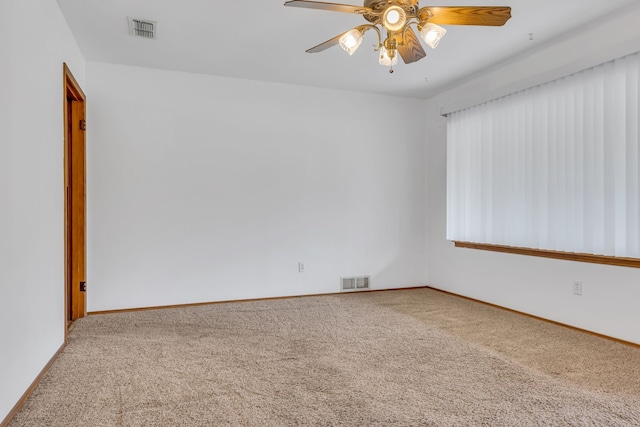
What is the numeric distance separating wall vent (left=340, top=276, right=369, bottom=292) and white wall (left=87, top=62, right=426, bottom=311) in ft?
0.30

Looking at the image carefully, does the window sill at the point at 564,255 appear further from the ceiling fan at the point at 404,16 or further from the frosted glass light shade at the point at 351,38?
the frosted glass light shade at the point at 351,38

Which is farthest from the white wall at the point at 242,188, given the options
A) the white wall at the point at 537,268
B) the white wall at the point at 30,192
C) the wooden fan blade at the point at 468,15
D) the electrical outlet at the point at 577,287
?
the wooden fan blade at the point at 468,15

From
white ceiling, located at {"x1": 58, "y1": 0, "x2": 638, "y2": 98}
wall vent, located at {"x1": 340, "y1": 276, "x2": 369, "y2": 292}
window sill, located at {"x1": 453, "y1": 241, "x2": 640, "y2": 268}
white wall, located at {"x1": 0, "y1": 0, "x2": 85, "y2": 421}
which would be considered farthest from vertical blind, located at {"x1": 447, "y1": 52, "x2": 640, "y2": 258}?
white wall, located at {"x1": 0, "y1": 0, "x2": 85, "y2": 421}

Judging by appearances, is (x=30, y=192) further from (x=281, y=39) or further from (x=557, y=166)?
(x=557, y=166)

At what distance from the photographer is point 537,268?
3697mm

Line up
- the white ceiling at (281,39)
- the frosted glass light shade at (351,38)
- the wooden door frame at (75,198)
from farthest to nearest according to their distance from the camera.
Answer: the wooden door frame at (75,198) < the white ceiling at (281,39) < the frosted glass light shade at (351,38)

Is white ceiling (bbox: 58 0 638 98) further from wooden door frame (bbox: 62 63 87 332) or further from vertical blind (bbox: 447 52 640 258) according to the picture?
wooden door frame (bbox: 62 63 87 332)

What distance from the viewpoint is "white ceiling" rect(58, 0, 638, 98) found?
2857 mm

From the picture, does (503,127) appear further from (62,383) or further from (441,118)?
(62,383)

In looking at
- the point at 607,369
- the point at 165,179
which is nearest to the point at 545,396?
the point at 607,369

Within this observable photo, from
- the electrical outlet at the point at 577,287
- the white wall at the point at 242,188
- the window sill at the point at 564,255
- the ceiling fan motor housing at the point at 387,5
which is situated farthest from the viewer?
the white wall at the point at 242,188

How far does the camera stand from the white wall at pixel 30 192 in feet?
6.24

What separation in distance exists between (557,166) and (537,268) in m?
0.97

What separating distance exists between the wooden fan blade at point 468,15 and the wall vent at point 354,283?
3.29 m
